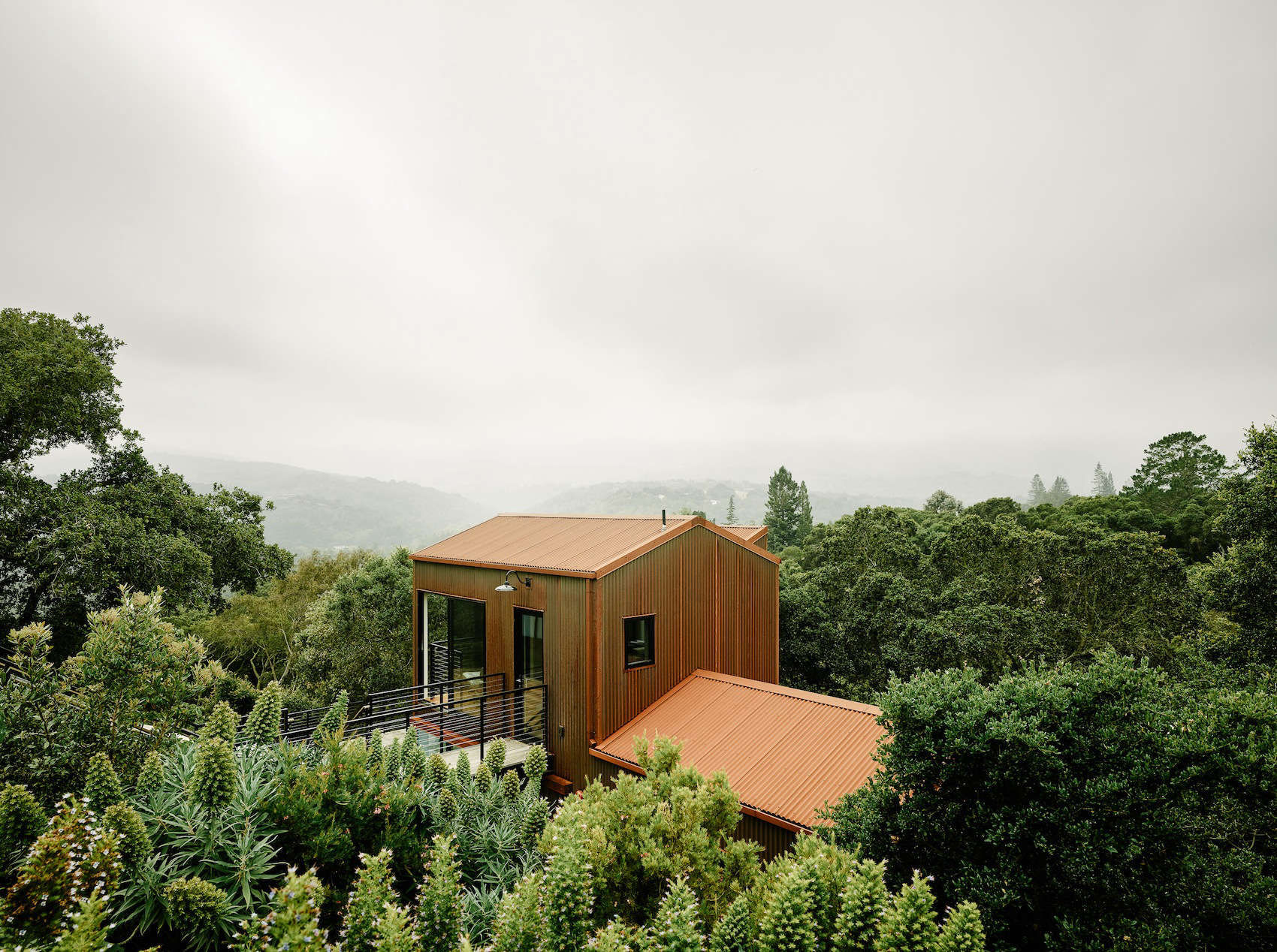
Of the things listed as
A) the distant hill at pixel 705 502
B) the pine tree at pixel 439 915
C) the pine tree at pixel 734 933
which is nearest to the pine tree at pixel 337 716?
the pine tree at pixel 439 915

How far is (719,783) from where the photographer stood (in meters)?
3.96

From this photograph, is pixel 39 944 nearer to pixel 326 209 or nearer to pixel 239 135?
pixel 239 135

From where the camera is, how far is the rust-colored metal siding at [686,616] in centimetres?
911

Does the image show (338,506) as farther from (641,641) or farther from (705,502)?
(641,641)

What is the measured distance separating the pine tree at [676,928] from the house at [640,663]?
459 cm

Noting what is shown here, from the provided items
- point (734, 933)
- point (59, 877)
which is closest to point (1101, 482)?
point (734, 933)

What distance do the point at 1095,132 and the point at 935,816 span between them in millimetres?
28617

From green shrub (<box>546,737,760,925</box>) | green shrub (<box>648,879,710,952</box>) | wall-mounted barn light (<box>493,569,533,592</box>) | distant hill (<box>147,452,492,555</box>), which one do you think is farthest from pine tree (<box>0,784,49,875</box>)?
distant hill (<box>147,452,492,555</box>)

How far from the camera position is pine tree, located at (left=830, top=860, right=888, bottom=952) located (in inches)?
95.0

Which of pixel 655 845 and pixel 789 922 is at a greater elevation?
pixel 789 922

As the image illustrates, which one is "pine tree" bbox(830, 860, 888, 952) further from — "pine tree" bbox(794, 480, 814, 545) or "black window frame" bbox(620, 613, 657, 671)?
"pine tree" bbox(794, 480, 814, 545)

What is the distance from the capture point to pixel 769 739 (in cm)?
772

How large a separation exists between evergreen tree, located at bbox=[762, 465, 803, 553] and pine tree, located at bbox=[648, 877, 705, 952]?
4938cm

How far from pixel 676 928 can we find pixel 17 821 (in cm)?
361
